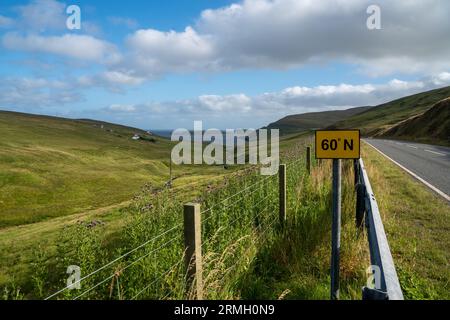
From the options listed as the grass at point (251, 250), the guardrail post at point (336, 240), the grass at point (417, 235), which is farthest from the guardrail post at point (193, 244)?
the grass at point (417, 235)

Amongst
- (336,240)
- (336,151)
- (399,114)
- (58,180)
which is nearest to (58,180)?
(58,180)

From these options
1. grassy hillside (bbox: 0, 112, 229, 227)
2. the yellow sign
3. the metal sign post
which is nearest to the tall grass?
the metal sign post

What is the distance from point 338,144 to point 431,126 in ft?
193

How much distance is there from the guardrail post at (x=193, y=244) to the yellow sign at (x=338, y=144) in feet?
5.53

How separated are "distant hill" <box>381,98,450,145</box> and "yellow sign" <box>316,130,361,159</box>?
47.9 metres

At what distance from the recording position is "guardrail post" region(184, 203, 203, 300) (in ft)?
15.0

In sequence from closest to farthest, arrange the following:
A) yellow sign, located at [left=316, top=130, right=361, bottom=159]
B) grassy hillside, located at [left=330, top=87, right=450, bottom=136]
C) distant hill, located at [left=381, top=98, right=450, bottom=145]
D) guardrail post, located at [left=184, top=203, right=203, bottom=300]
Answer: guardrail post, located at [left=184, top=203, right=203, bottom=300] → yellow sign, located at [left=316, top=130, right=361, bottom=159] → distant hill, located at [left=381, top=98, right=450, bottom=145] → grassy hillside, located at [left=330, top=87, right=450, bottom=136]

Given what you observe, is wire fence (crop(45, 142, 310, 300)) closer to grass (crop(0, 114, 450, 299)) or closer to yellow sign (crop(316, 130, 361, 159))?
grass (crop(0, 114, 450, 299))

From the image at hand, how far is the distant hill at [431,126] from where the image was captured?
51.1 metres

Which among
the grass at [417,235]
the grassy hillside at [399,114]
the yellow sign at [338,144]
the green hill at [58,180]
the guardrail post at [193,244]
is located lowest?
the green hill at [58,180]

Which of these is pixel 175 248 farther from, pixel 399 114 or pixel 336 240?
pixel 399 114

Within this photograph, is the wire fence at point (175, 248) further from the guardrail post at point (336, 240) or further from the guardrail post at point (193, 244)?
the guardrail post at point (336, 240)
